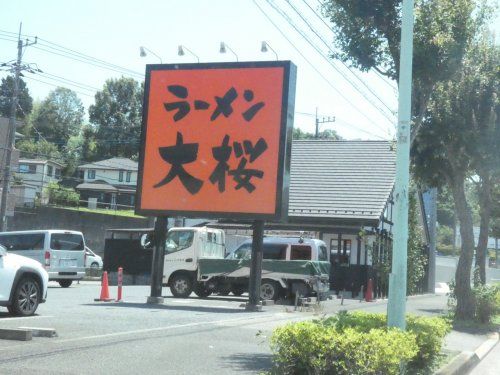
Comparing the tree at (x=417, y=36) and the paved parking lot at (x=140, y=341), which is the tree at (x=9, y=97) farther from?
the tree at (x=417, y=36)

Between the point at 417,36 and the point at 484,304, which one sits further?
the point at 484,304

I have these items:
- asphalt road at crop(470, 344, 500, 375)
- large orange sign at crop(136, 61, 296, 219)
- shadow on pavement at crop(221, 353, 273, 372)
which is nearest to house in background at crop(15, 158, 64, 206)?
large orange sign at crop(136, 61, 296, 219)

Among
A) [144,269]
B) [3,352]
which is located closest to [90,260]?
[144,269]

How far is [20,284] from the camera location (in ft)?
40.0

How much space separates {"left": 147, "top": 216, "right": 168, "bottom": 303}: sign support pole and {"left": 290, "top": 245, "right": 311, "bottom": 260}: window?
5459 mm

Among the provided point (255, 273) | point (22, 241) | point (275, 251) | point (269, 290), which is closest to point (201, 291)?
point (269, 290)

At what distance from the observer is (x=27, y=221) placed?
4856 cm

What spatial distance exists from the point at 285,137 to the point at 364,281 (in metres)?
12.2

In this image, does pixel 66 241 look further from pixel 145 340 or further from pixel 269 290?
pixel 145 340

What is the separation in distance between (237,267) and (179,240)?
241 centimetres

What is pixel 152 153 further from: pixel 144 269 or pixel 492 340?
pixel 144 269

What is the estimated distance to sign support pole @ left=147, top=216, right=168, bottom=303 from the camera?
17.7 m

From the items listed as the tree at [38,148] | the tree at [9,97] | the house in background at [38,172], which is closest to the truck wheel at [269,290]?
the house in background at [38,172]

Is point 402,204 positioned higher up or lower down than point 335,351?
higher up
